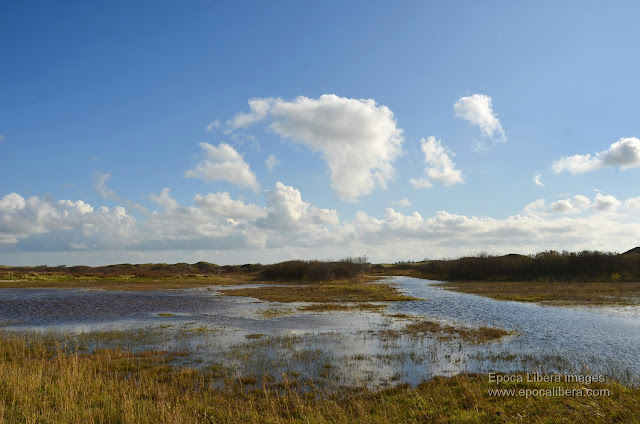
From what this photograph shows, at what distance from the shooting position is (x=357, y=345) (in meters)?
23.1

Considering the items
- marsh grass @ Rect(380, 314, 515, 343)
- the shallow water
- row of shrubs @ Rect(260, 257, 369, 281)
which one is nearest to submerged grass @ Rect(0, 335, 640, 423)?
the shallow water

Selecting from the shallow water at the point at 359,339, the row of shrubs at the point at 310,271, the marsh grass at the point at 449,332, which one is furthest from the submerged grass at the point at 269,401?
the row of shrubs at the point at 310,271

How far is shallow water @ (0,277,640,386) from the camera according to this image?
17.8m

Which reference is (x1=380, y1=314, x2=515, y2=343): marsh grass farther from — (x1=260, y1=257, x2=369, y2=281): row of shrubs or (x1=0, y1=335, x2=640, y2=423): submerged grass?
(x1=260, y1=257, x2=369, y2=281): row of shrubs

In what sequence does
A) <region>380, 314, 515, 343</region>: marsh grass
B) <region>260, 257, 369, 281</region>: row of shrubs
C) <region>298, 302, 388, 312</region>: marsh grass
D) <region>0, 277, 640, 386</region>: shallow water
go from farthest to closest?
<region>260, 257, 369, 281</region>: row of shrubs, <region>298, 302, 388, 312</region>: marsh grass, <region>380, 314, 515, 343</region>: marsh grass, <region>0, 277, 640, 386</region>: shallow water

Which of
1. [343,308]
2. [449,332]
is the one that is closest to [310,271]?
[343,308]

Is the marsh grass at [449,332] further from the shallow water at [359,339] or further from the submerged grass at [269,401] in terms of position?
the submerged grass at [269,401]

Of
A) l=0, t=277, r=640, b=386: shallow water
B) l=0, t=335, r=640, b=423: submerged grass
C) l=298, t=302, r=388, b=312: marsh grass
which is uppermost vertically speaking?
l=0, t=335, r=640, b=423: submerged grass

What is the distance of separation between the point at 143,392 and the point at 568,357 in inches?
792

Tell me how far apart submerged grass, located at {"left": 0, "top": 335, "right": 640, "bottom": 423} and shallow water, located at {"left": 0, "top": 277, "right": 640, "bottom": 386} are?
1934mm

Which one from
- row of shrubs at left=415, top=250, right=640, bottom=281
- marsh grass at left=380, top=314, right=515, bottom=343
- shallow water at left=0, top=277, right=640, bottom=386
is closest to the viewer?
shallow water at left=0, top=277, right=640, bottom=386

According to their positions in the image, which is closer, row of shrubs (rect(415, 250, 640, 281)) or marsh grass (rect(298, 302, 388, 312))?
marsh grass (rect(298, 302, 388, 312))

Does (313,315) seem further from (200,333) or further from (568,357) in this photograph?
(568,357)

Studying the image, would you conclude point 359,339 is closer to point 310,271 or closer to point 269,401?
point 269,401
